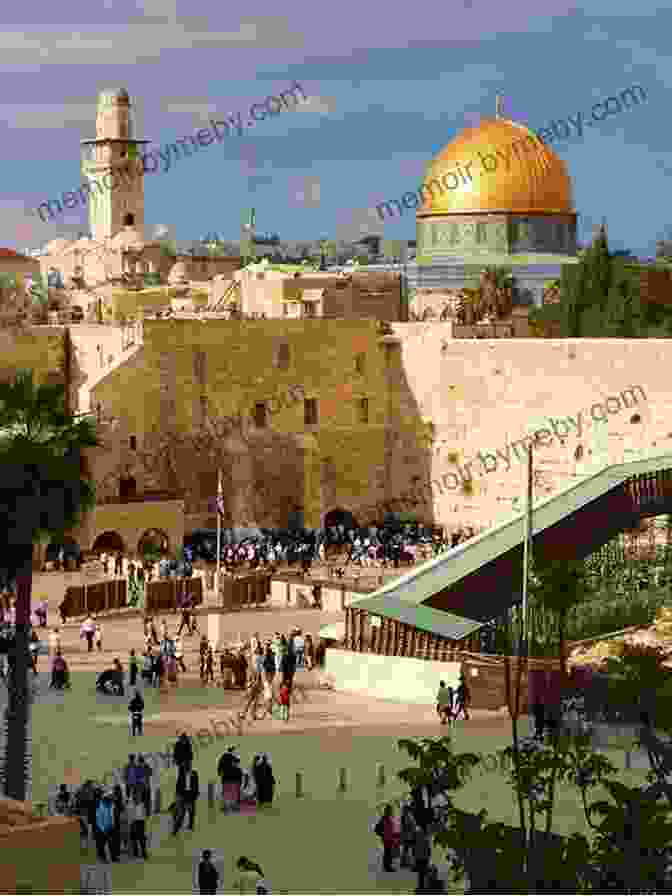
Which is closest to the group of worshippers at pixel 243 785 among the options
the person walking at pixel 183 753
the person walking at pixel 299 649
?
the person walking at pixel 183 753

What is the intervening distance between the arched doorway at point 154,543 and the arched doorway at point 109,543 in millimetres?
392

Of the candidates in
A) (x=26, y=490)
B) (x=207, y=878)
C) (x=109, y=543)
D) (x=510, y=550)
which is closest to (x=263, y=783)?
(x=207, y=878)

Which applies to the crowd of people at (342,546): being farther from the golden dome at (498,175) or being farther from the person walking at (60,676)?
the golden dome at (498,175)

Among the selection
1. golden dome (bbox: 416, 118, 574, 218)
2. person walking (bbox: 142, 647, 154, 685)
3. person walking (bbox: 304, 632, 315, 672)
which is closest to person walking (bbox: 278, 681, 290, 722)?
person walking (bbox: 142, 647, 154, 685)

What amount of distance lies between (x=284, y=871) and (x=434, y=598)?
9.16 m

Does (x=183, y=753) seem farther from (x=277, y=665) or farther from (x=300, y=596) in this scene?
(x=300, y=596)

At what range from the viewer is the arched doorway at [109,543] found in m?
37.3

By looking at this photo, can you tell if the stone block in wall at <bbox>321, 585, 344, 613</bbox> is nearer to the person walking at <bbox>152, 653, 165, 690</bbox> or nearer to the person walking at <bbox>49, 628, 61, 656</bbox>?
the person walking at <bbox>49, 628, 61, 656</bbox>

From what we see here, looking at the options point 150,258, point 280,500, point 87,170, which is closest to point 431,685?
point 280,500

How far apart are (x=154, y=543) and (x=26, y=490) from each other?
19149mm

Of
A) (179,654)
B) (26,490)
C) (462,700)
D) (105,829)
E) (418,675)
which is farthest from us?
(179,654)

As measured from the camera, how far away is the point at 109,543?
3759cm

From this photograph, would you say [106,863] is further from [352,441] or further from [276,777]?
[352,441]

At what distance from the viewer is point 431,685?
2394cm
